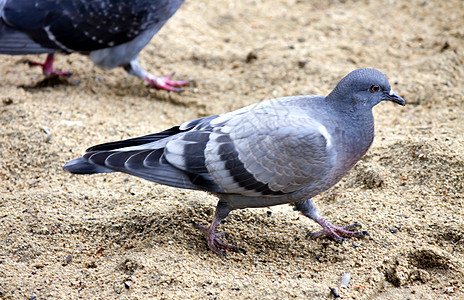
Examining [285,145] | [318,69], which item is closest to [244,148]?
[285,145]

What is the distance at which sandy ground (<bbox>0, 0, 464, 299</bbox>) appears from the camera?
3.49 meters

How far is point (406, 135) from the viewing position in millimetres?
4891

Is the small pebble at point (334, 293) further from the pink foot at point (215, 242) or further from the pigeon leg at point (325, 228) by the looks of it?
the pink foot at point (215, 242)

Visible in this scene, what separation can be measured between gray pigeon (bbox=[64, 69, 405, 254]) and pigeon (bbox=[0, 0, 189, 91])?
2.38 metres

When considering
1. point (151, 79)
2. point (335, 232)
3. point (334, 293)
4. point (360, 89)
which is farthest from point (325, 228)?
point (151, 79)

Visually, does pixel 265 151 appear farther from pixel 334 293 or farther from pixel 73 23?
pixel 73 23

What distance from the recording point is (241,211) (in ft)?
13.9

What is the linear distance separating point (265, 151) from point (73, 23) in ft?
10.5

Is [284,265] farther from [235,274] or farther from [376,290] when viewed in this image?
[376,290]

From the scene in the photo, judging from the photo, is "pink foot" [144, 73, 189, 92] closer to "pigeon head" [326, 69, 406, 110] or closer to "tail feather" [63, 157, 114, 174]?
"tail feather" [63, 157, 114, 174]

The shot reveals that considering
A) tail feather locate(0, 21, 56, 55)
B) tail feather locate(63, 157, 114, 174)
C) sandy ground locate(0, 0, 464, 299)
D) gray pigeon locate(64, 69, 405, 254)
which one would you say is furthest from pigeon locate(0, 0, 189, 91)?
tail feather locate(63, 157, 114, 174)

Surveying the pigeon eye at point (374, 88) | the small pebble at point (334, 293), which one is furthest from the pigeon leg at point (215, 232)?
the pigeon eye at point (374, 88)

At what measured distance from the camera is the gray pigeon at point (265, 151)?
3.44 meters

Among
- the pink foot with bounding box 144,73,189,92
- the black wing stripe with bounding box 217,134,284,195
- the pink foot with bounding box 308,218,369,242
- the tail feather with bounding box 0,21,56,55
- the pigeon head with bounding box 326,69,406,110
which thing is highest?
the pigeon head with bounding box 326,69,406,110
